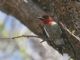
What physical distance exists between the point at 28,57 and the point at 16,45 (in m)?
0.31

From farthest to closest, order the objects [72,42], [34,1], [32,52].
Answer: [32,52], [34,1], [72,42]

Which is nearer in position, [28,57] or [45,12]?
[45,12]

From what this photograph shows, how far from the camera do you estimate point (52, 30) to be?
7.16 ft

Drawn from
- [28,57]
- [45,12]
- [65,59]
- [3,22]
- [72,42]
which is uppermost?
[45,12]

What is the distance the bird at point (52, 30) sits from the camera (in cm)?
213

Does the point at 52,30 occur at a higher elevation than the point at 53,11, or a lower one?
lower

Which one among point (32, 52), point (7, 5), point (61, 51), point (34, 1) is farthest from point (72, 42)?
point (32, 52)

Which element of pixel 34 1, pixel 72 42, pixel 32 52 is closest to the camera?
pixel 72 42

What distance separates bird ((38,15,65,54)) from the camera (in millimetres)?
2135

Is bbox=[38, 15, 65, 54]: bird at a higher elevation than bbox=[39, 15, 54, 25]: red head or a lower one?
lower

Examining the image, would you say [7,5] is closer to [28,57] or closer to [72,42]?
[72,42]

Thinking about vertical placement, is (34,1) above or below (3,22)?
above

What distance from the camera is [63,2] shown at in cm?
225

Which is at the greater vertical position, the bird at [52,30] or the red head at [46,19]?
the red head at [46,19]
